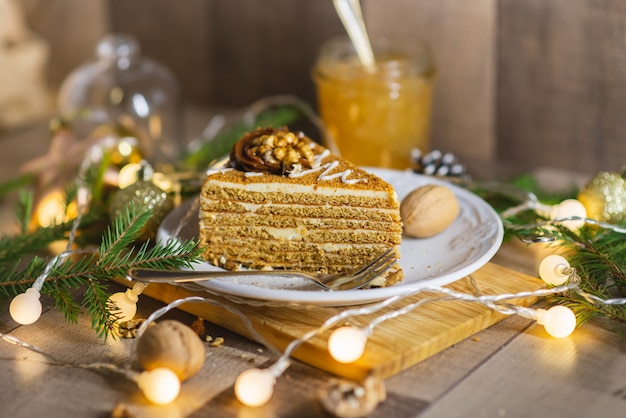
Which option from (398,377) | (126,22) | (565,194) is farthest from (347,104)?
(126,22)

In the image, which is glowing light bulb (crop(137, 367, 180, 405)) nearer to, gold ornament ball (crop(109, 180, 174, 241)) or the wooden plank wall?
gold ornament ball (crop(109, 180, 174, 241))

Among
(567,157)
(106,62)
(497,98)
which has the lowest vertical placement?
(567,157)

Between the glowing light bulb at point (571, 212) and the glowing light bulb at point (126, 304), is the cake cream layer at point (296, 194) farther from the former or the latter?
the glowing light bulb at point (571, 212)

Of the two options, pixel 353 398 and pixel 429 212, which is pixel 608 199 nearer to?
pixel 429 212

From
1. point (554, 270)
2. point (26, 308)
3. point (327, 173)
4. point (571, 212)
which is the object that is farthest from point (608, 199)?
point (26, 308)

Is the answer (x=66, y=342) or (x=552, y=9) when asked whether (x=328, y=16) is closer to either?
(x=552, y=9)

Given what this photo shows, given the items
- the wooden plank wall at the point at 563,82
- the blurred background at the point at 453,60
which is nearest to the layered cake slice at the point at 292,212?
the blurred background at the point at 453,60


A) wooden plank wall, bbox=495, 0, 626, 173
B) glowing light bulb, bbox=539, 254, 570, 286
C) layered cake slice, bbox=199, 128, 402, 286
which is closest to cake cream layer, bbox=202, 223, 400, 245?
layered cake slice, bbox=199, 128, 402, 286
